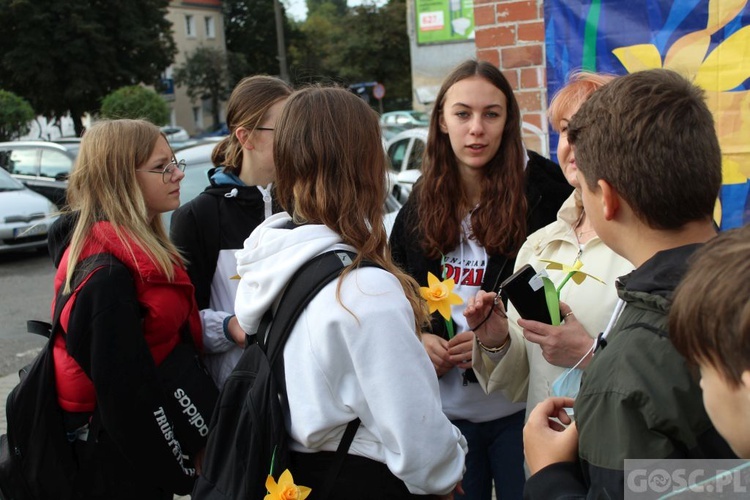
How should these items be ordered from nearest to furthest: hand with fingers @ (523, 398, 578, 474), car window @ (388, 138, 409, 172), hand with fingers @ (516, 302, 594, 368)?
hand with fingers @ (523, 398, 578, 474), hand with fingers @ (516, 302, 594, 368), car window @ (388, 138, 409, 172)

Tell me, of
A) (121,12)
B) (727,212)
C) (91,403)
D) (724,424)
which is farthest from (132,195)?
(121,12)

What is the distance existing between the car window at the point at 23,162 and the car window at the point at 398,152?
6.95m

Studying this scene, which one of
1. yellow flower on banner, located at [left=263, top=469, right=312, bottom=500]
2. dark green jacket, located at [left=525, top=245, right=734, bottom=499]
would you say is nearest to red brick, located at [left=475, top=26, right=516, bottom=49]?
dark green jacket, located at [left=525, top=245, right=734, bottom=499]

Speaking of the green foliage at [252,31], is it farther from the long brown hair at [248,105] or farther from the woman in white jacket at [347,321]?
the woman in white jacket at [347,321]

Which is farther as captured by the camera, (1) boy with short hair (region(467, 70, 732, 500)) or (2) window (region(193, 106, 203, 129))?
(2) window (region(193, 106, 203, 129))

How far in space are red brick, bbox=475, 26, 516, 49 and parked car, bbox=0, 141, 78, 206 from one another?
10.5 meters

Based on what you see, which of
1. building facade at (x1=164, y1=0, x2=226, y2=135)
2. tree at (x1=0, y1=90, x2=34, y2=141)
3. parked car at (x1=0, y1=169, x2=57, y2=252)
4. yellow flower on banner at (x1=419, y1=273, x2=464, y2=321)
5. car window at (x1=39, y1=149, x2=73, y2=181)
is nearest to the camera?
yellow flower on banner at (x1=419, y1=273, x2=464, y2=321)

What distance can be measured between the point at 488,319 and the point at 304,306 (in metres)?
0.73

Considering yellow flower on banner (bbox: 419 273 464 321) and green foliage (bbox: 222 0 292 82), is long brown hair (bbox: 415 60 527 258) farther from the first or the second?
green foliage (bbox: 222 0 292 82)

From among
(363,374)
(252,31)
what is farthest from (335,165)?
(252,31)

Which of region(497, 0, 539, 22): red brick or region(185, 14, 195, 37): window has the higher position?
region(185, 14, 195, 37): window

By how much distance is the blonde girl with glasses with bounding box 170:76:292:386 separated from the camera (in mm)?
2701

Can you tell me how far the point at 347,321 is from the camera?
5.16 ft

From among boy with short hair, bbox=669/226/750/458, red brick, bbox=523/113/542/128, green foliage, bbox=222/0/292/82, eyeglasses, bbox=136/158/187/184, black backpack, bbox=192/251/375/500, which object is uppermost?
green foliage, bbox=222/0/292/82
